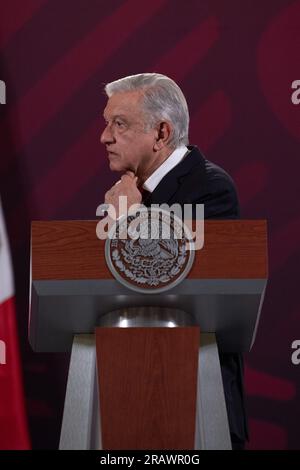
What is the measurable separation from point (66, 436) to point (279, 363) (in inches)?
68.0

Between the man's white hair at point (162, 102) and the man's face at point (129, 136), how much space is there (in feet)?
0.06

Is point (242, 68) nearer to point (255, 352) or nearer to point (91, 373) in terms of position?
point (255, 352)

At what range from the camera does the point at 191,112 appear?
392 centimetres

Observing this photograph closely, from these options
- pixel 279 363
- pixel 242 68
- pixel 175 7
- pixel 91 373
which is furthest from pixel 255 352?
pixel 91 373

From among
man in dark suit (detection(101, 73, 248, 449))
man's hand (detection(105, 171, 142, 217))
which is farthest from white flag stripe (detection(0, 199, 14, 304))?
man's hand (detection(105, 171, 142, 217))

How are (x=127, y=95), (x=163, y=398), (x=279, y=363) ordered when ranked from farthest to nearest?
(x=279, y=363) < (x=127, y=95) < (x=163, y=398)

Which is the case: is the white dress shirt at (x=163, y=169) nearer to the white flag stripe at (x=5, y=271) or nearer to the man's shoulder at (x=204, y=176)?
the man's shoulder at (x=204, y=176)

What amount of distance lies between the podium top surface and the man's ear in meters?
0.72

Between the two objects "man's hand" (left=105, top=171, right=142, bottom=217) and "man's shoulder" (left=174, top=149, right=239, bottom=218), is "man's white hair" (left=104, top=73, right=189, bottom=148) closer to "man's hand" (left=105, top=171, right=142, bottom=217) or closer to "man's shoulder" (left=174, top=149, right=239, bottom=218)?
"man's shoulder" (left=174, top=149, right=239, bottom=218)

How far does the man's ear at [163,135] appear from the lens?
2791 millimetres

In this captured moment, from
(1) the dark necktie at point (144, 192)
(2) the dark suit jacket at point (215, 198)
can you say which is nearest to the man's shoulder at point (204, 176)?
(2) the dark suit jacket at point (215, 198)

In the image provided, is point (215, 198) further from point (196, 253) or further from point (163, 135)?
→ point (196, 253)

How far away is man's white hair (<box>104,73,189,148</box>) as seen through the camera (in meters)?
2.79

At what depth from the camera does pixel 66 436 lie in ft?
6.86
